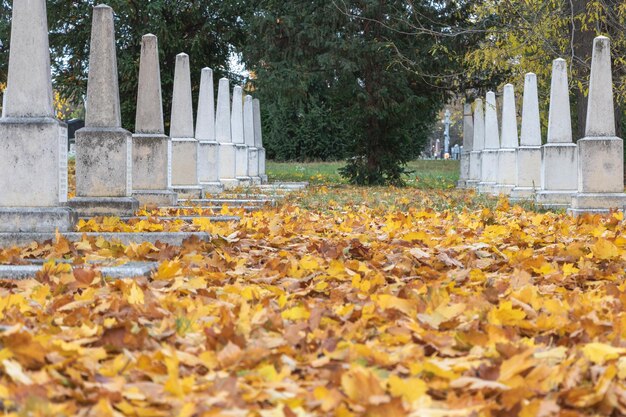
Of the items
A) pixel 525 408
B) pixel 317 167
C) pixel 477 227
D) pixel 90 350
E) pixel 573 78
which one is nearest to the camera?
Answer: pixel 525 408

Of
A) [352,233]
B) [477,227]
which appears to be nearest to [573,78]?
[477,227]

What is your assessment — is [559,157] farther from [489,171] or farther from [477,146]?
[477,146]

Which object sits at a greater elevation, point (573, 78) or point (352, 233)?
point (573, 78)

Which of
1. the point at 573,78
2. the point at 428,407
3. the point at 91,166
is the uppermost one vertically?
the point at 573,78

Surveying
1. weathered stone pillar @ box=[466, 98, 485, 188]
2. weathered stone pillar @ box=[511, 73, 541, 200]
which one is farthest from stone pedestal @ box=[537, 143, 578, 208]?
A: weathered stone pillar @ box=[466, 98, 485, 188]

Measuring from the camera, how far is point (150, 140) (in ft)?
43.2

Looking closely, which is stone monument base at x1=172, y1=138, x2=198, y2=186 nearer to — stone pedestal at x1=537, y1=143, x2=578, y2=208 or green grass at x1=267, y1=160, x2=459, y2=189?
stone pedestal at x1=537, y1=143, x2=578, y2=208

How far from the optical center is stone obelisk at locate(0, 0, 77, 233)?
26.3ft

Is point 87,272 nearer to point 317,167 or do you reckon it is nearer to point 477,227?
point 477,227

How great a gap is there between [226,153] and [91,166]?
1054cm

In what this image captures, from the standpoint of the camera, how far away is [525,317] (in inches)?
171

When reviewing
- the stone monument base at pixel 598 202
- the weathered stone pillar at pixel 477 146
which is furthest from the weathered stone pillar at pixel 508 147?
the stone monument base at pixel 598 202

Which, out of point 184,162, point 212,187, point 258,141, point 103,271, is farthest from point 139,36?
point 103,271

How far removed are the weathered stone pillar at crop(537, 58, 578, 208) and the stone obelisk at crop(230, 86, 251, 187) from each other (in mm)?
9165
